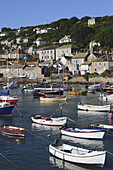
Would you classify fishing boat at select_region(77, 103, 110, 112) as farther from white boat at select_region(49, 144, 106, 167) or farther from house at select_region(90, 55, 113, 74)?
house at select_region(90, 55, 113, 74)

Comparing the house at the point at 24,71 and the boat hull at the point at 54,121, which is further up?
the house at the point at 24,71

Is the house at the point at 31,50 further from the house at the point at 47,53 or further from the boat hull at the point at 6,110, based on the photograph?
the boat hull at the point at 6,110

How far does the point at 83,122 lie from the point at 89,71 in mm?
61418

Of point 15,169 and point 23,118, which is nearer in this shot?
A: point 15,169

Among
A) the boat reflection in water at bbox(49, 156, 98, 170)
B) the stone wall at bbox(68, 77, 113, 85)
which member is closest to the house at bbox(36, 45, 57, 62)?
the stone wall at bbox(68, 77, 113, 85)

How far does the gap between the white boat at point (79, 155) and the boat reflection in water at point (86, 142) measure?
3708 millimetres

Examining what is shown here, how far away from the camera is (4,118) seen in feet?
121

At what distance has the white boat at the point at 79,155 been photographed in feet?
64.4

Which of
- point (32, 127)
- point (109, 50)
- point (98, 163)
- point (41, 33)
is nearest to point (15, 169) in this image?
point (98, 163)

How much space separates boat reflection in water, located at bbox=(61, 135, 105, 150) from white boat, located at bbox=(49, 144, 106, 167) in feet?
12.2

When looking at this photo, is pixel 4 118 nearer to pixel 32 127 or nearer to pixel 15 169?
pixel 32 127

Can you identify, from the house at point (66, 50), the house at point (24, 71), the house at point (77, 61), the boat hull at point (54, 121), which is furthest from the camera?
the house at point (66, 50)

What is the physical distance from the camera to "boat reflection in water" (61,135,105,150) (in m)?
24.6

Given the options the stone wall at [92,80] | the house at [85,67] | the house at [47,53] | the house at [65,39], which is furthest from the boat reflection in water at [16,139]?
the house at [65,39]
